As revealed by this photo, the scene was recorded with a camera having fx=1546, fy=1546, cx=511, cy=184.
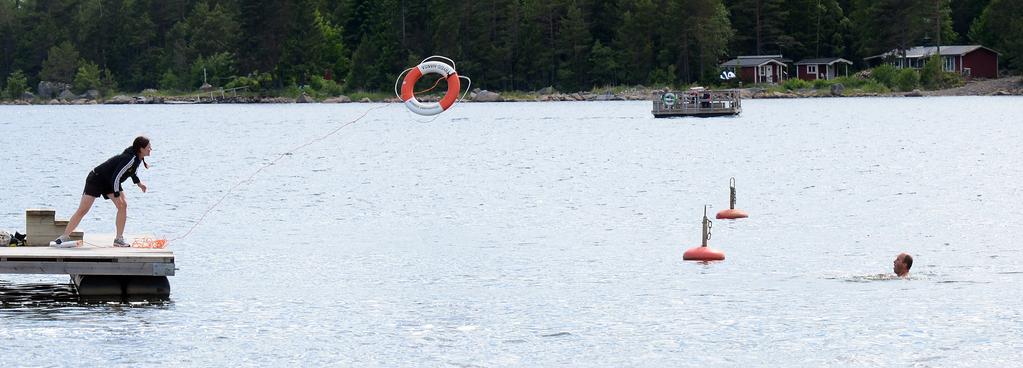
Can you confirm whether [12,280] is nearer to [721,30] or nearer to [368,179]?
[368,179]

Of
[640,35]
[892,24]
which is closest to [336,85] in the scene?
[640,35]

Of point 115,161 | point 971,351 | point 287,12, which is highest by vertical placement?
point 287,12

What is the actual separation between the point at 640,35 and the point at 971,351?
12249 centimetres

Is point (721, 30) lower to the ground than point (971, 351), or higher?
higher

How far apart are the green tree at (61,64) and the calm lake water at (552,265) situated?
11841 cm

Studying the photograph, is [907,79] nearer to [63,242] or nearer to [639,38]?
[639,38]

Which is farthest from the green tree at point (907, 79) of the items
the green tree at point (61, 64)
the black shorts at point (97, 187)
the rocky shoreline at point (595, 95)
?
the black shorts at point (97, 187)

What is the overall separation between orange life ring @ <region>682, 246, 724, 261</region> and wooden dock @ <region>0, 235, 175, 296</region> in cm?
1009

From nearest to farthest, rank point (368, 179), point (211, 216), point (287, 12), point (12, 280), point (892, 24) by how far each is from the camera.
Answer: point (12, 280) < point (211, 216) < point (368, 179) < point (892, 24) < point (287, 12)

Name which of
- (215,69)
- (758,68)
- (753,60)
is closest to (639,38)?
(753,60)

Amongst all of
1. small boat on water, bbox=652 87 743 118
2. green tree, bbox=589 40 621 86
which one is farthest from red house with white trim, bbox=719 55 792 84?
small boat on water, bbox=652 87 743 118

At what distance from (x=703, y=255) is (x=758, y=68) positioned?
375ft

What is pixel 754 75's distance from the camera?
142 meters

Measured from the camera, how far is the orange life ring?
1109 inches
